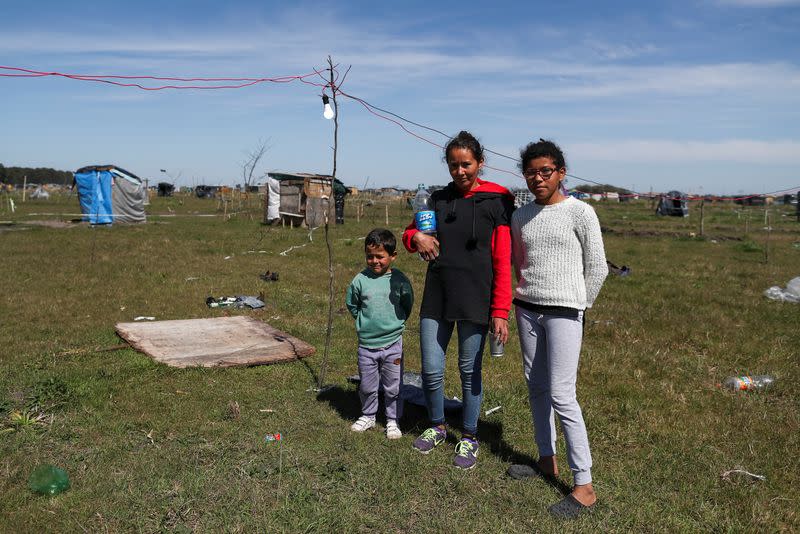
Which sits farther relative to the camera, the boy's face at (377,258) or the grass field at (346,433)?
the boy's face at (377,258)

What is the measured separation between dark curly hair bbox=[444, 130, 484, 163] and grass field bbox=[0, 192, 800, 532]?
1.95 m

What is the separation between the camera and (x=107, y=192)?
23188mm

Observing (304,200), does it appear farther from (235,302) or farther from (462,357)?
(462,357)

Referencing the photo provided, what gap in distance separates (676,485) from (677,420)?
1.10 metres

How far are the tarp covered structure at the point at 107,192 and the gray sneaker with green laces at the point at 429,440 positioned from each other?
21941mm

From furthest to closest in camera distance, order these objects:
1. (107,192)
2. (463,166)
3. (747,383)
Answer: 1. (107,192)
2. (747,383)
3. (463,166)

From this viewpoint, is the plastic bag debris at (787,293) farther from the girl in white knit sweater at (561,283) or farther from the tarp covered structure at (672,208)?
the tarp covered structure at (672,208)

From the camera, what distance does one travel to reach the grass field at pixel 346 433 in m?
3.21

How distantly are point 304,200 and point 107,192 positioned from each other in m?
7.65

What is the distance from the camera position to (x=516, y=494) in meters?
3.46

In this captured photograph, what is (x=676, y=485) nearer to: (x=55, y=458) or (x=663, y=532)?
(x=663, y=532)

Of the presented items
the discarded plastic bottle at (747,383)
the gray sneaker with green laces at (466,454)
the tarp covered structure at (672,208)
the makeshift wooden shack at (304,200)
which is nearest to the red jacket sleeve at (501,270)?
the gray sneaker with green laces at (466,454)

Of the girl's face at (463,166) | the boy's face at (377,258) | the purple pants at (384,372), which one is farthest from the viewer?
the purple pants at (384,372)

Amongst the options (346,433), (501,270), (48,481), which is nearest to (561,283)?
(501,270)
